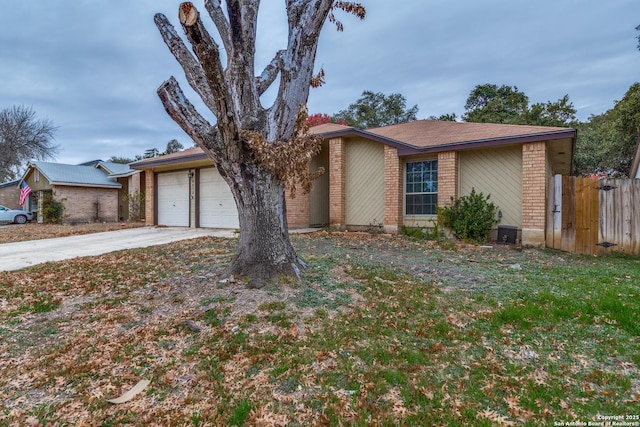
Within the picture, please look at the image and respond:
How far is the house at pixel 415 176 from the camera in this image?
804 centimetres

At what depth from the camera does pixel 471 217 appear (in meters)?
8.41

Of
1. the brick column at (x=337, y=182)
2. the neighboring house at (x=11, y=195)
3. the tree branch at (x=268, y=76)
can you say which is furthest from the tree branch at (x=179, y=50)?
the neighboring house at (x=11, y=195)

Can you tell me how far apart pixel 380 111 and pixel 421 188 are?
17856mm

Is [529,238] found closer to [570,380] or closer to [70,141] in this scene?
[570,380]

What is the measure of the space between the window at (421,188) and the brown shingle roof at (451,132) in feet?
2.43

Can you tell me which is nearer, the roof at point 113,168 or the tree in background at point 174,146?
the roof at point 113,168

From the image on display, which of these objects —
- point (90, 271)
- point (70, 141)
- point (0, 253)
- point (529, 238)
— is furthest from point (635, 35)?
point (70, 141)

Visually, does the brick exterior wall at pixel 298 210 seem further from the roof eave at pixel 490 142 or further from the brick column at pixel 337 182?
the roof eave at pixel 490 142

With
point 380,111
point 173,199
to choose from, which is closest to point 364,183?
point 173,199

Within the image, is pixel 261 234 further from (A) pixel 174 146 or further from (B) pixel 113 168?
(A) pixel 174 146

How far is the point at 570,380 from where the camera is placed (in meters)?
2.34

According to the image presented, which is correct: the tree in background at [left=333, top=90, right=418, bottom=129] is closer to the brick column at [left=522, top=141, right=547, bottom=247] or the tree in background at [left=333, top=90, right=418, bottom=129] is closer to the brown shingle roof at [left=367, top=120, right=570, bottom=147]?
the brown shingle roof at [left=367, top=120, right=570, bottom=147]

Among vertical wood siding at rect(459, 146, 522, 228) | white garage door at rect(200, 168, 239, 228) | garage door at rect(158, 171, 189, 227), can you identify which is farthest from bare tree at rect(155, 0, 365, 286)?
garage door at rect(158, 171, 189, 227)

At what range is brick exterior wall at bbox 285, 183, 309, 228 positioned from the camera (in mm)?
11016
